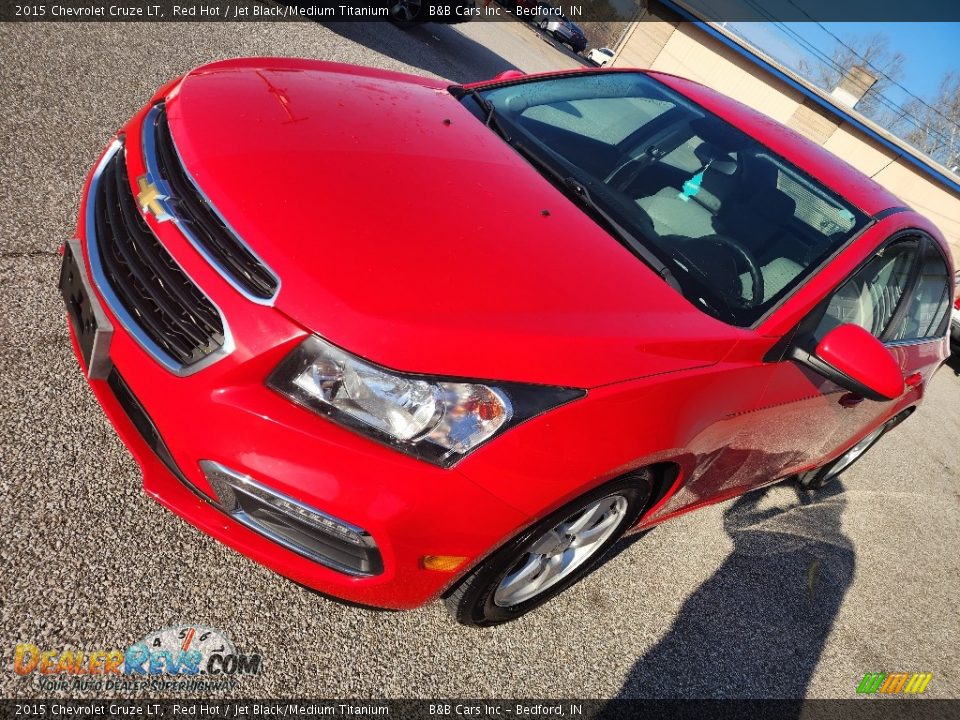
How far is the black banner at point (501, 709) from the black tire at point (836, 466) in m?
1.25

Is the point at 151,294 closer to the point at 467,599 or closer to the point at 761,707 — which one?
the point at 467,599

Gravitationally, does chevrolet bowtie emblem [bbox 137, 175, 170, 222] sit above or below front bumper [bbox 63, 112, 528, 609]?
above

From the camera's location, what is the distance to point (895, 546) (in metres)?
3.80

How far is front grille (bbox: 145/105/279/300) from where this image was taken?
1536 mm

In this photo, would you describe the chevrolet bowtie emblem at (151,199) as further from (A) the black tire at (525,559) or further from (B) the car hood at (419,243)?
(A) the black tire at (525,559)

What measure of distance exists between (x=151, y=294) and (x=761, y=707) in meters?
2.53

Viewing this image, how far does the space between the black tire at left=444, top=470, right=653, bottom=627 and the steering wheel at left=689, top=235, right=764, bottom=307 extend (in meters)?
0.73

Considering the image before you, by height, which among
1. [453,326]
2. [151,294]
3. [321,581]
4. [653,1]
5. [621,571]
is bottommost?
[621,571]

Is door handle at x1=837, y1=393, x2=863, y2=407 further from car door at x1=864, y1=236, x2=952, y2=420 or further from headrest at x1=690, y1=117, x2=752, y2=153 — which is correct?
headrest at x1=690, y1=117, x2=752, y2=153

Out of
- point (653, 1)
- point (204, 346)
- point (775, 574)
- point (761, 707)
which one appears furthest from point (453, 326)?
point (653, 1)

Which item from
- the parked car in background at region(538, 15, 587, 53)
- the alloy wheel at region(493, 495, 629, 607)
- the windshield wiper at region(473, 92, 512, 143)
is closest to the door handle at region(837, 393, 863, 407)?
the alloy wheel at region(493, 495, 629, 607)

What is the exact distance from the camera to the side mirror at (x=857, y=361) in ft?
6.86

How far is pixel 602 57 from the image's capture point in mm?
27844
